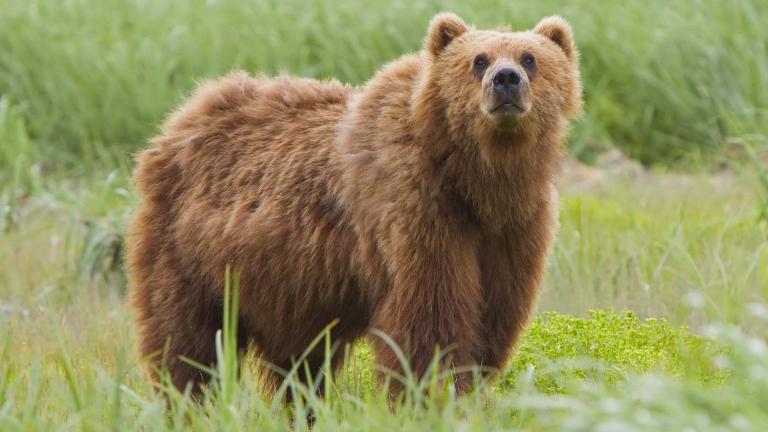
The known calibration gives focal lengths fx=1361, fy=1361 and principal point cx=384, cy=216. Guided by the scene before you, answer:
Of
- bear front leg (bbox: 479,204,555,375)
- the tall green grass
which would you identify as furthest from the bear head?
the tall green grass

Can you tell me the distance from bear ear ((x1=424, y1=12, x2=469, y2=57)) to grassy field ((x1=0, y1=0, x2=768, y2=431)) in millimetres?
1149

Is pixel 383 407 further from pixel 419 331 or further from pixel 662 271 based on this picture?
pixel 662 271

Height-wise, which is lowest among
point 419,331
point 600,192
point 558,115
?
point 600,192

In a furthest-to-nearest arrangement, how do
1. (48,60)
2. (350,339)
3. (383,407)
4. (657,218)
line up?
(48,60)
(657,218)
(350,339)
(383,407)

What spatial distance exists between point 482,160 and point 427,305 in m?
0.54

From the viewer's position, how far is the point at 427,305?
14.8 feet

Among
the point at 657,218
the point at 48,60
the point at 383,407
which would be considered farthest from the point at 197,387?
the point at 48,60

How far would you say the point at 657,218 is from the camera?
738 centimetres

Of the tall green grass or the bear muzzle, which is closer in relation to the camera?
the bear muzzle

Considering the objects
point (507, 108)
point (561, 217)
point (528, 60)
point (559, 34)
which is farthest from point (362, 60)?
point (507, 108)

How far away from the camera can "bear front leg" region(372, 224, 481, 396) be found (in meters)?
4.51

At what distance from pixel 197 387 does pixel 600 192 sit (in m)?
4.05

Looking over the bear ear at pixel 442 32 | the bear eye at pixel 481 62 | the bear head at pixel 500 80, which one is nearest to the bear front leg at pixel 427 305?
the bear head at pixel 500 80

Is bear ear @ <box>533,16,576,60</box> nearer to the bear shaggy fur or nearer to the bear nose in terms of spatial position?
the bear shaggy fur
